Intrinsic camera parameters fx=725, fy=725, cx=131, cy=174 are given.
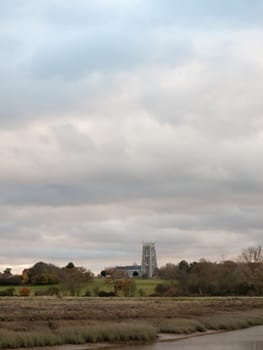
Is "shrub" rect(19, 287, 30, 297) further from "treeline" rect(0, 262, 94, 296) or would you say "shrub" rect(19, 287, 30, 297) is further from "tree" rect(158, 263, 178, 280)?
"tree" rect(158, 263, 178, 280)

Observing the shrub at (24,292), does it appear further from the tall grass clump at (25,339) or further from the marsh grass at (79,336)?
the tall grass clump at (25,339)

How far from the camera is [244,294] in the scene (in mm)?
126000

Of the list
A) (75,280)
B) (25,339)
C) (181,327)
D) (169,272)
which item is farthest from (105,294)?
(25,339)

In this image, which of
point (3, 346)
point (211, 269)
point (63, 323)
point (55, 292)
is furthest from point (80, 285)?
point (3, 346)

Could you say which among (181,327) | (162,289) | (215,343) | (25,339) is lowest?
(215,343)

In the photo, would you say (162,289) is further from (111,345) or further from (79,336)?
(111,345)

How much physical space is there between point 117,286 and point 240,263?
23309 millimetres

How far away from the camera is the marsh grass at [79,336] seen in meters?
33.1

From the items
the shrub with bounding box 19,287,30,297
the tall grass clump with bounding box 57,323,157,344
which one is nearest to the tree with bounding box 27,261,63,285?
the shrub with bounding box 19,287,30,297

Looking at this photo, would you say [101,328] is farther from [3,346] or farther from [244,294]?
[244,294]

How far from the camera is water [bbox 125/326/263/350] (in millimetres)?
33812

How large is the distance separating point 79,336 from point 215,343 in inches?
272

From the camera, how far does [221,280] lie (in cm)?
12862

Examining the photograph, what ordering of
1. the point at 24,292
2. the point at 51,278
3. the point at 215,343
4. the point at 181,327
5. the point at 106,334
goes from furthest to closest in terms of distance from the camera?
the point at 51,278
the point at 24,292
the point at 181,327
the point at 106,334
the point at 215,343
